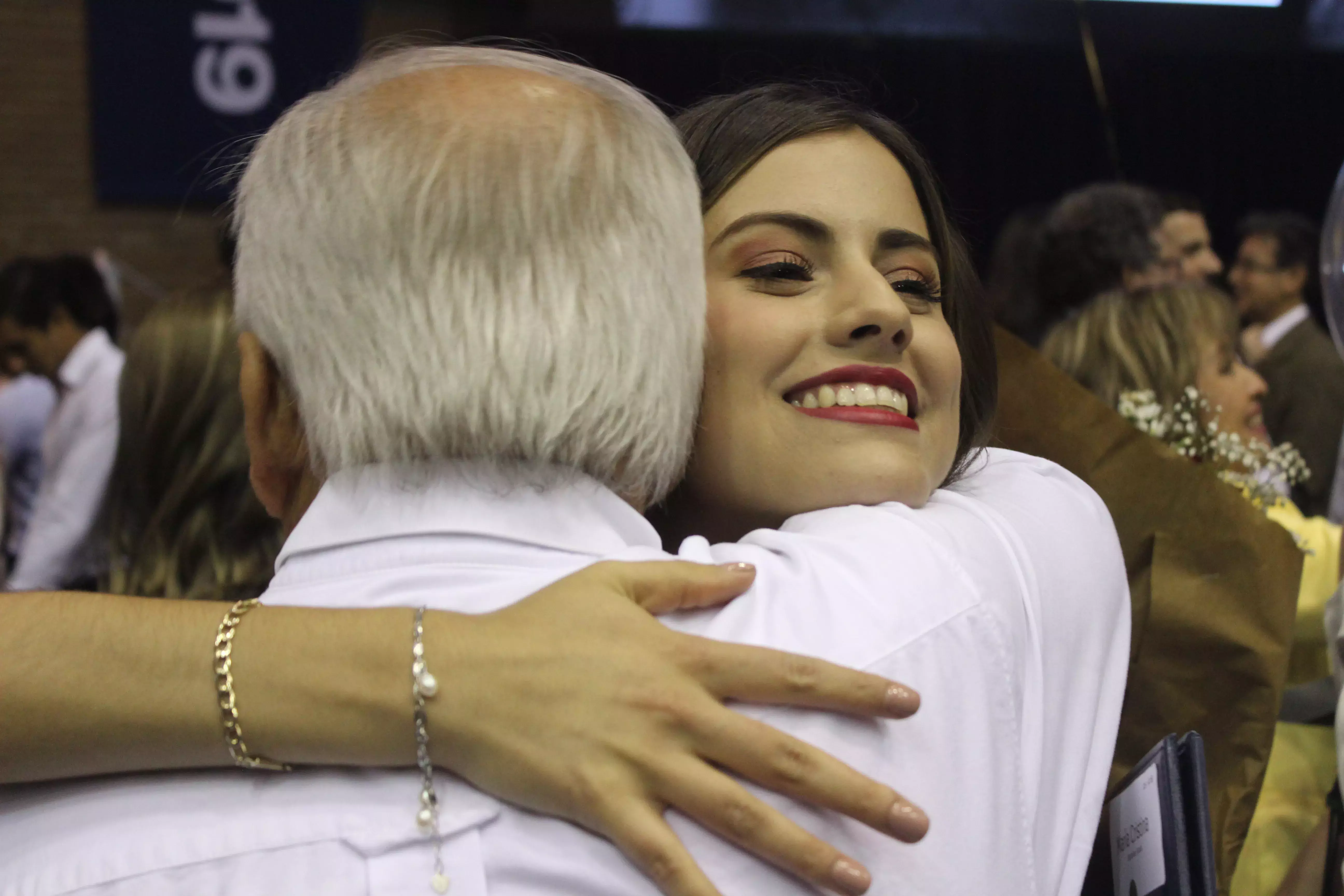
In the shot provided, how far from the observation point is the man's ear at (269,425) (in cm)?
110

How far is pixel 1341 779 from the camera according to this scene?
1.38 meters

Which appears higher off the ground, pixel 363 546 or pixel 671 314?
pixel 671 314

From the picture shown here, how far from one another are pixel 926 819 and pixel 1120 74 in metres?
5.51

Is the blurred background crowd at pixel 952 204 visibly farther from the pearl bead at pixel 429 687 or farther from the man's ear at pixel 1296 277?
the pearl bead at pixel 429 687

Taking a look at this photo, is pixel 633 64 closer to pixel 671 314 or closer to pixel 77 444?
pixel 77 444

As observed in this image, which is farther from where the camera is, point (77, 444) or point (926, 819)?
point (77, 444)

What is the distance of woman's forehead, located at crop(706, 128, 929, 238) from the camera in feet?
4.28

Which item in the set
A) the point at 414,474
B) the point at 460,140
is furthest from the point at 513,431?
the point at 460,140

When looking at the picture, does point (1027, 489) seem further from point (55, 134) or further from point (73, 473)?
point (55, 134)

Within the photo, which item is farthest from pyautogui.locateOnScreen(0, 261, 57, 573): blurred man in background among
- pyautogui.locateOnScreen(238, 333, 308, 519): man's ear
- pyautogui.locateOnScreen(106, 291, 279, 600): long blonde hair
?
pyautogui.locateOnScreen(238, 333, 308, 519): man's ear

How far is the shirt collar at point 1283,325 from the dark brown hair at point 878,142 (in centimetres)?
326

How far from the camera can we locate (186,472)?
2.16 meters

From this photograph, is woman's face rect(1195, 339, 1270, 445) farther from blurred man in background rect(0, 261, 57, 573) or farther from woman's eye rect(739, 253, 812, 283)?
blurred man in background rect(0, 261, 57, 573)

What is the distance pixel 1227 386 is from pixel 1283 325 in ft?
7.46
